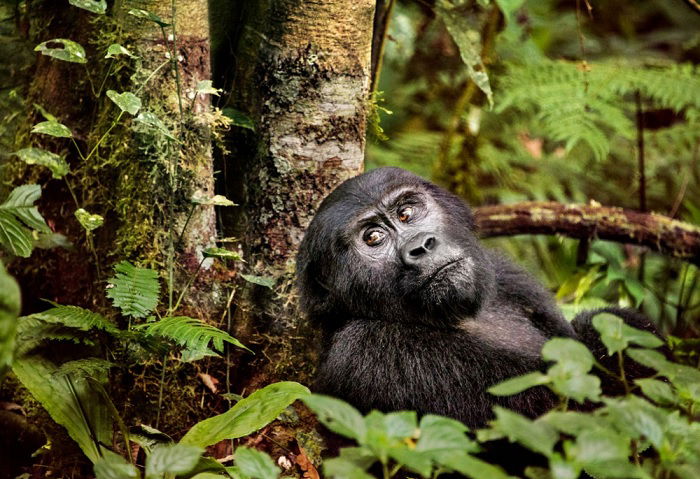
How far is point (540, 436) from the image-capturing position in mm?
1616

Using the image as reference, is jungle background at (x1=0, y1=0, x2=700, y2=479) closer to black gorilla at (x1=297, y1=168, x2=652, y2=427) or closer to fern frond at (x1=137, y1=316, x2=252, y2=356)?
fern frond at (x1=137, y1=316, x2=252, y2=356)

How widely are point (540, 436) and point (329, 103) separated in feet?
6.98

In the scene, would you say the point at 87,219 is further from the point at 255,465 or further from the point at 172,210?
the point at 255,465

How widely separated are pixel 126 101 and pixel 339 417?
5.57ft

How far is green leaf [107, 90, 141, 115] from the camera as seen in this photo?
9.05 ft

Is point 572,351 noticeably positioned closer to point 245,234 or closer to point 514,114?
point 245,234

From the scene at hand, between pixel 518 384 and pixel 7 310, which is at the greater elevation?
pixel 7 310

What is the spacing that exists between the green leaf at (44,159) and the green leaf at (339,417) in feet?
5.31

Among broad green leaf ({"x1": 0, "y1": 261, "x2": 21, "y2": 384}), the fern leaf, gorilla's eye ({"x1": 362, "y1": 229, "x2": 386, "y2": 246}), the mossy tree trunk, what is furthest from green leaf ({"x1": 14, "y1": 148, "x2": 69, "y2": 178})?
gorilla's eye ({"x1": 362, "y1": 229, "x2": 386, "y2": 246})

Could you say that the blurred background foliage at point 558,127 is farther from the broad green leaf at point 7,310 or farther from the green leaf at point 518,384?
the broad green leaf at point 7,310

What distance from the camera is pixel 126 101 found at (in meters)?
2.78

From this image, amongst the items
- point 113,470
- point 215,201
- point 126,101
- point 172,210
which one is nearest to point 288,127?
point 215,201

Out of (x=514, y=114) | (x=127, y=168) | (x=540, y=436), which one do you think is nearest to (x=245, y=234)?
(x=127, y=168)

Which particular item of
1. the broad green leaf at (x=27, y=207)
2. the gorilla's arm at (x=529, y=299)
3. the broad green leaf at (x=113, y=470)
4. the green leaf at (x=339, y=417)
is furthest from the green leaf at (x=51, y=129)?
the gorilla's arm at (x=529, y=299)
